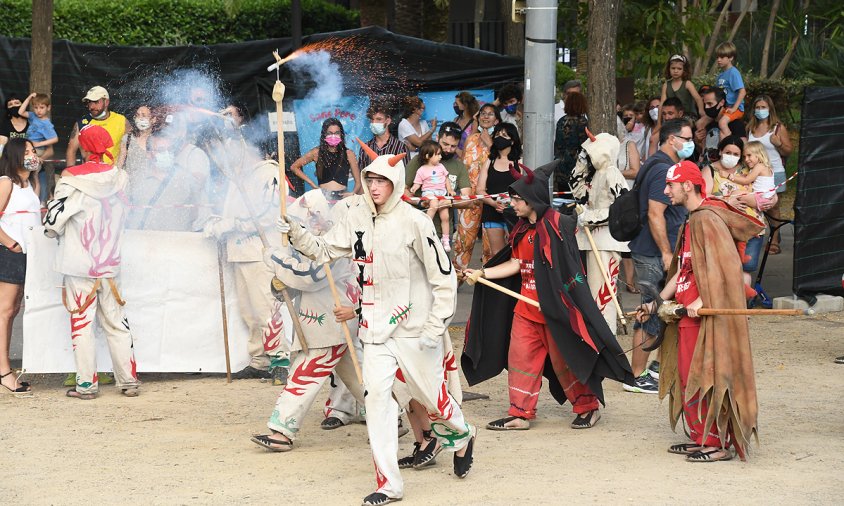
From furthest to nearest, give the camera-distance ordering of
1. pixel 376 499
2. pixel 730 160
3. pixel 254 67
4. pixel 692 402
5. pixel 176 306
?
1. pixel 254 67
2. pixel 730 160
3. pixel 176 306
4. pixel 692 402
5. pixel 376 499

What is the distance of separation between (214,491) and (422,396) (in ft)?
3.96

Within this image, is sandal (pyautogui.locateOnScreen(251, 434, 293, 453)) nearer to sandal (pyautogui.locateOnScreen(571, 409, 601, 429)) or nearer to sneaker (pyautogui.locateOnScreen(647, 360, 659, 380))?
sandal (pyautogui.locateOnScreen(571, 409, 601, 429))

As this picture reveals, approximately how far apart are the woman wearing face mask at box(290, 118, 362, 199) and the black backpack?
2181mm

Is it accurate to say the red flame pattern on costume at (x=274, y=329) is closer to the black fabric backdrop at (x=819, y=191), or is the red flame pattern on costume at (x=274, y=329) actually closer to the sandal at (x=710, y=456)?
the sandal at (x=710, y=456)

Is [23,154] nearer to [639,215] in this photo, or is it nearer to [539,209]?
[539,209]

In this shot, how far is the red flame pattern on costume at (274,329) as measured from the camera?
8984mm

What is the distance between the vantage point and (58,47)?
14938 millimetres

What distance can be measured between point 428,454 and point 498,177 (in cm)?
497

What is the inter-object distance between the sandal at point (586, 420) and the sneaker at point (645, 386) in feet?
3.39

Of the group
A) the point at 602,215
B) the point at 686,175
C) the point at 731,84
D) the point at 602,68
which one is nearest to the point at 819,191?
the point at 731,84

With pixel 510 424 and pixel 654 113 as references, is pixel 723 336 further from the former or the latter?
pixel 654 113

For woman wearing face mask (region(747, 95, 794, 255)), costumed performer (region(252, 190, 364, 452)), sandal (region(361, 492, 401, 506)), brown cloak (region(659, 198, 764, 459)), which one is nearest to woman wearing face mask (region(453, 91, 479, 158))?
woman wearing face mask (region(747, 95, 794, 255))

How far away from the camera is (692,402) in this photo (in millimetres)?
7070

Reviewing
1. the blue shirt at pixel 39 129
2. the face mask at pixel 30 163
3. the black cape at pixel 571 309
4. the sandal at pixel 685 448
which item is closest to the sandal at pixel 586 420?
the black cape at pixel 571 309
